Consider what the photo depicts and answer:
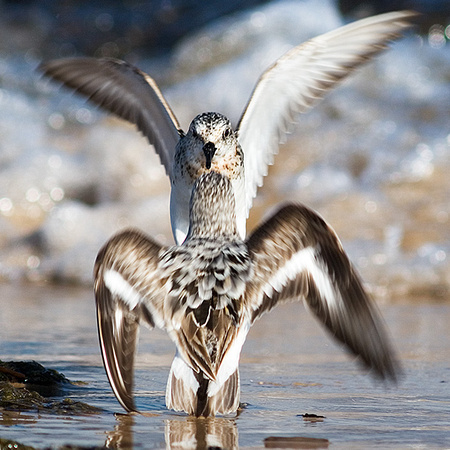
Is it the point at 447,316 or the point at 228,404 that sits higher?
the point at 447,316

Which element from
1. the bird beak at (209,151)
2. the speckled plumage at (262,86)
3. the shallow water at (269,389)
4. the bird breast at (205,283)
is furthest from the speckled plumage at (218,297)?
the speckled plumage at (262,86)

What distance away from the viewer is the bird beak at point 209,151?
391cm

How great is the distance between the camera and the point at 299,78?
4.67 meters


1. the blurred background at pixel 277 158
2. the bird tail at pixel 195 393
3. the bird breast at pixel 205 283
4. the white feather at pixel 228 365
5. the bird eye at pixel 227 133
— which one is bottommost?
the bird tail at pixel 195 393

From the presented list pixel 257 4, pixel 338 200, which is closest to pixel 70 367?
pixel 338 200

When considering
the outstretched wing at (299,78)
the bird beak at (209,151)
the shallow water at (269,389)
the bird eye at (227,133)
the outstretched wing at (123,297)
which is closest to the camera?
the shallow water at (269,389)

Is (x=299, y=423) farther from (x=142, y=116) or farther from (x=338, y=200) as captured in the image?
(x=338, y=200)

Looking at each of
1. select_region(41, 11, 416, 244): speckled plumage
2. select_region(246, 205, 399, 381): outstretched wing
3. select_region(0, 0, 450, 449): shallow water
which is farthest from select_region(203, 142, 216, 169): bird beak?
select_region(246, 205, 399, 381): outstretched wing

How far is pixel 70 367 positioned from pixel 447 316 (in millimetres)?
2525

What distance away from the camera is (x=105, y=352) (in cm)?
270

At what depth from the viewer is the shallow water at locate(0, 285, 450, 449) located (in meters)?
2.57

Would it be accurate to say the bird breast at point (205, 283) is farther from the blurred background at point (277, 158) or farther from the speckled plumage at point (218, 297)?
the blurred background at point (277, 158)

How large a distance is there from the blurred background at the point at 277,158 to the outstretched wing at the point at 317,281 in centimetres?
329

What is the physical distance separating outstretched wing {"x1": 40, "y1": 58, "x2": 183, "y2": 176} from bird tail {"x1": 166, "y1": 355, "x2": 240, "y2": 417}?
1.90m
